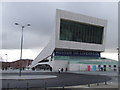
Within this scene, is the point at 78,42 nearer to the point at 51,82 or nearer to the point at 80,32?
the point at 80,32

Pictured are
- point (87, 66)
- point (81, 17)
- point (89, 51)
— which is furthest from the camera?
point (89, 51)

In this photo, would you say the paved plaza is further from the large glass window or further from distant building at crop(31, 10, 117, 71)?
the large glass window

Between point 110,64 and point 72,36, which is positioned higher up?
point 72,36

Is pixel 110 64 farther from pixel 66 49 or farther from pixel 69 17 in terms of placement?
pixel 69 17

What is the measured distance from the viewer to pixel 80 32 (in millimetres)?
89812

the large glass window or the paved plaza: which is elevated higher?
the large glass window

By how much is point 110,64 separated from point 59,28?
25713mm

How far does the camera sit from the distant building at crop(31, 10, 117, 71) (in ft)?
266

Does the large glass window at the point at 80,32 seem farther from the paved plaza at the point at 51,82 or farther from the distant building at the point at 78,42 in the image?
the paved plaza at the point at 51,82

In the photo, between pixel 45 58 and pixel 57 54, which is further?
pixel 45 58

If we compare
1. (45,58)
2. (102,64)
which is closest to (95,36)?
(102,64)

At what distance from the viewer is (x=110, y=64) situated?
83.1 m

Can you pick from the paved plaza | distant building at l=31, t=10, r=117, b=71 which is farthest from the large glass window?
the paved plaza

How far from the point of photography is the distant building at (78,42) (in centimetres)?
8118
